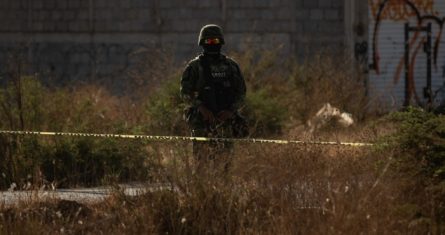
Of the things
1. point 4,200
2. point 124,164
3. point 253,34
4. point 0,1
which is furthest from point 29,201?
point 0,1

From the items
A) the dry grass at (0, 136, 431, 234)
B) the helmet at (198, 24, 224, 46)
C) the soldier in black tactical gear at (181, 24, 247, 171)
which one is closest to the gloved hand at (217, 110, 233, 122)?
the soldier in black tactical gear at (181, 24, 247, 171)

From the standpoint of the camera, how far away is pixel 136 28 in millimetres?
22219

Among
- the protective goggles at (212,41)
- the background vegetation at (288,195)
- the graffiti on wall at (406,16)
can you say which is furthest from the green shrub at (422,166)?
the graffiti on wall at (406,16)

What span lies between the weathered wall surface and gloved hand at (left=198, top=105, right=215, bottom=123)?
11834 millimetres

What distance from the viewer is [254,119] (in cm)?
1452

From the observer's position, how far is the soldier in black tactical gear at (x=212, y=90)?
927cm

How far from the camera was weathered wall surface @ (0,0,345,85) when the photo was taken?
69.9 ft

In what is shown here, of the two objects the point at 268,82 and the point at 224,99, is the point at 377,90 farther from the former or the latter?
the point at 224,99

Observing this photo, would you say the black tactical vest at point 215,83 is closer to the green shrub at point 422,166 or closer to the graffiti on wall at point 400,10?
the green shrub at point 422,166

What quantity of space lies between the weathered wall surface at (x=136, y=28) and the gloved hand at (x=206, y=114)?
11834mm

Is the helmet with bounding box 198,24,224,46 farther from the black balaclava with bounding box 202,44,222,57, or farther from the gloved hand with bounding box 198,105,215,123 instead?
the gloved hand with bounding box 198,105,215,123

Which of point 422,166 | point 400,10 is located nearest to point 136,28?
point 400,10

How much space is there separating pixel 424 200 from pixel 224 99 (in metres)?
2.69

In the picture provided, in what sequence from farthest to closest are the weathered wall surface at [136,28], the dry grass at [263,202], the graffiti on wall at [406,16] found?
the graffiti on wall at [406,16]
the weathered wall surface at [136,28]
the dry grass at [263,202]
